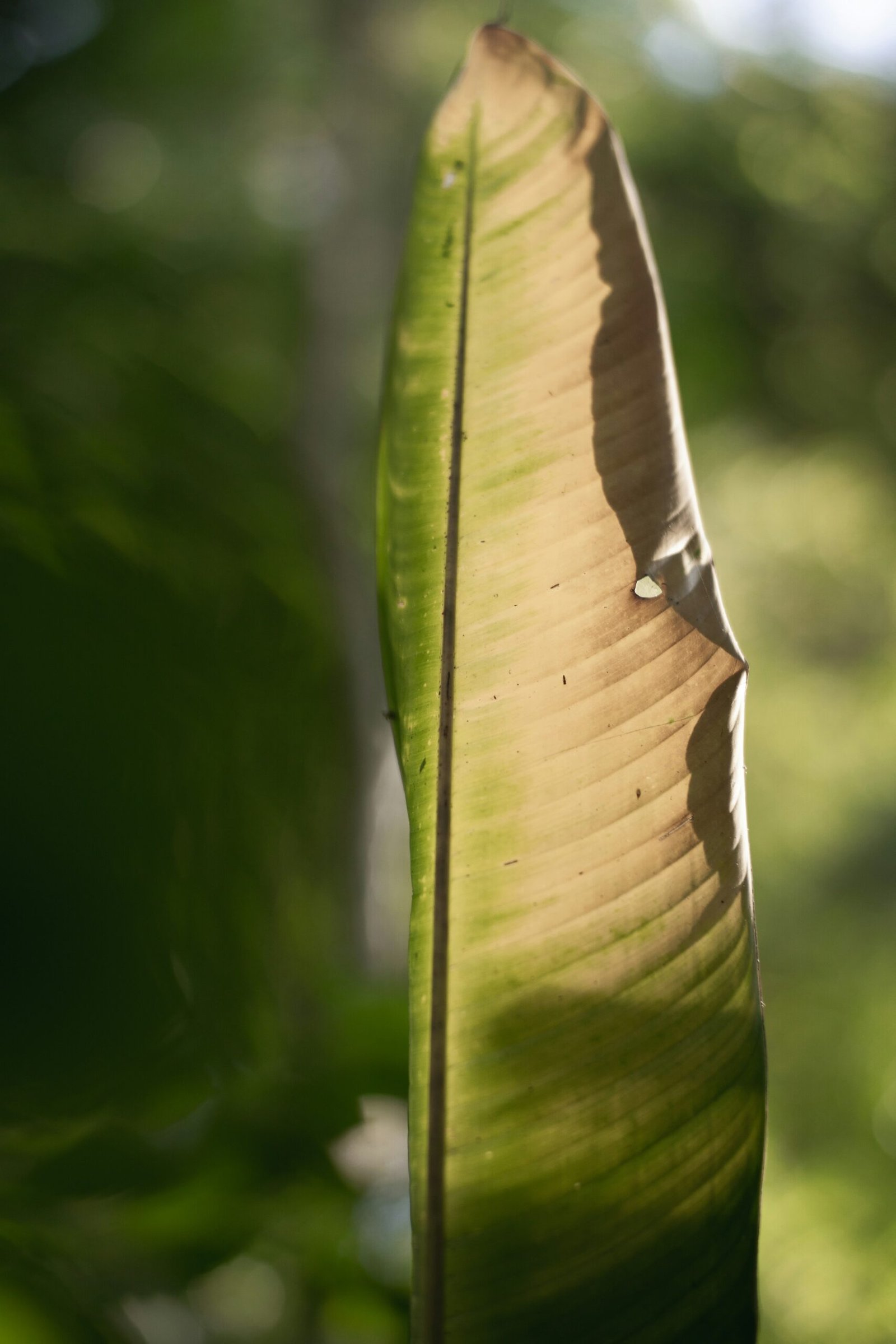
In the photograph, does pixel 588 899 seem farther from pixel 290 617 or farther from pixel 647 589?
pixel 290 617

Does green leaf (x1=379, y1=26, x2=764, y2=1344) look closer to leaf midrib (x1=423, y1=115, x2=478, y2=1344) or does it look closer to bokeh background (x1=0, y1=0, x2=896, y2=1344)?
leaf midrib (x1=423, y1=115, x2=478, y2=1344)

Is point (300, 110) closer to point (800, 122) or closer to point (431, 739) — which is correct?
point (800, 122)

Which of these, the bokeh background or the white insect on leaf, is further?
the bokeh background

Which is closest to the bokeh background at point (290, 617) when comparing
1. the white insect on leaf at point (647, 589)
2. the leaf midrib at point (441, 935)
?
the leaf midrib at point (441, 935)

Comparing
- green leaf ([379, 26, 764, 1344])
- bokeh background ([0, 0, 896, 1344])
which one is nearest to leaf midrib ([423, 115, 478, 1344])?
green leaf ([379, 26, 764, 1344])

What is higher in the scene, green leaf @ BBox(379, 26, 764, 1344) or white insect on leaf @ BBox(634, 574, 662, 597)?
white insect on leaf @ BBox(634, 574, 662, 597)

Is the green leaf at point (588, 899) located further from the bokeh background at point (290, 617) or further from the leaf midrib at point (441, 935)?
the bokeh background at point (290, 617)

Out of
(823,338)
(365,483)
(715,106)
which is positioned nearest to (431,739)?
(365,483)
